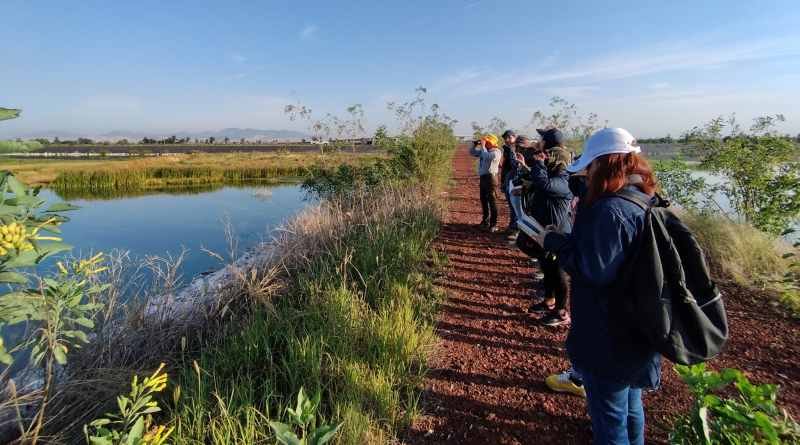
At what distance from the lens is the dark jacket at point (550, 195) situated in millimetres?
4137

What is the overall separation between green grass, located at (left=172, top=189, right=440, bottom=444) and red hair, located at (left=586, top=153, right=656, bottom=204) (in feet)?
6.02

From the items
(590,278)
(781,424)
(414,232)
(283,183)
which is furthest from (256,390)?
(283,183)

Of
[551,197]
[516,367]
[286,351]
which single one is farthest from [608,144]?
[286,351]

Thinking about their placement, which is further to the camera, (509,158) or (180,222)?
(180,222)

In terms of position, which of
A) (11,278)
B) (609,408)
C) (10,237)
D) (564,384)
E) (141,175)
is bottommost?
(564,384)

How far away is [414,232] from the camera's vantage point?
6562 millimetres

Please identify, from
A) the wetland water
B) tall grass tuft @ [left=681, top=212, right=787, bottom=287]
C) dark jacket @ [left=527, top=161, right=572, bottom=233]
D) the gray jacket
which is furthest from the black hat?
the wetland water

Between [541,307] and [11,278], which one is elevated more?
[11,278]

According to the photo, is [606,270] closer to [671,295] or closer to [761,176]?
[671,295]

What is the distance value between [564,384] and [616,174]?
1.82 meters

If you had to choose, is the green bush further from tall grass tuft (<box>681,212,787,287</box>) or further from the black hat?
tall grass tuft (<box>681,212,787,287</box>)

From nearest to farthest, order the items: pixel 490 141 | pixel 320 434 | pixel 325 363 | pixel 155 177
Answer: pixel 320 434 → pixel 325 363 → pixel 490 141 → pixel 155 177

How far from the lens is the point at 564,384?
2893 millimetres

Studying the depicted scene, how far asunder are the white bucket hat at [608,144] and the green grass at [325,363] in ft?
6.36
